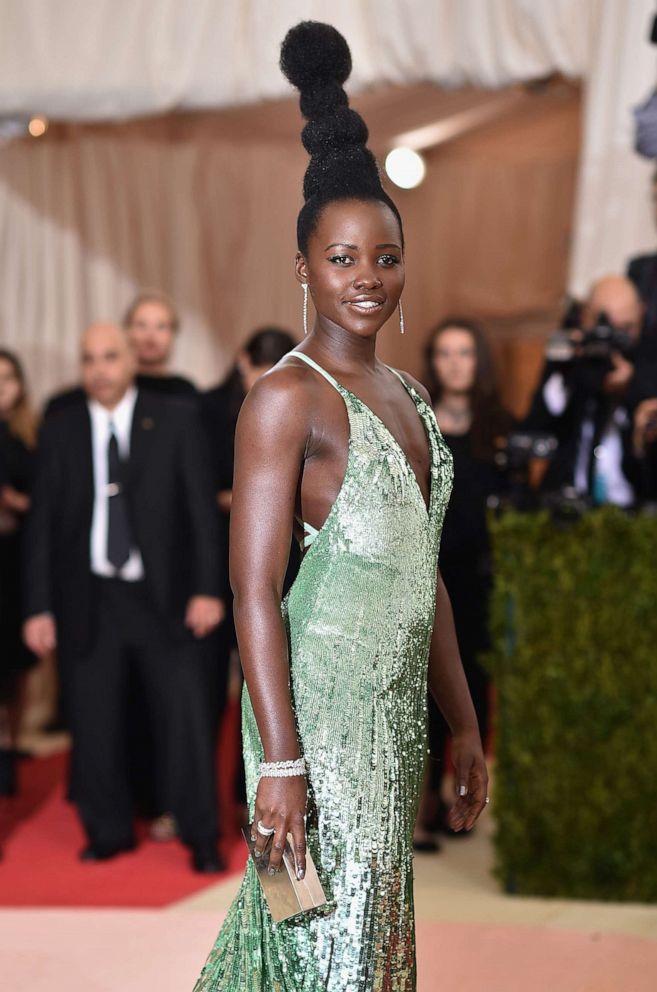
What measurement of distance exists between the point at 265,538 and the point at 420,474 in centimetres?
31

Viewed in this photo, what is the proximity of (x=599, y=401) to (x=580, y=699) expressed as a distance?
1002mm

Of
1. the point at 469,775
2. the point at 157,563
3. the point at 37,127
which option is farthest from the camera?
the point at 37,127

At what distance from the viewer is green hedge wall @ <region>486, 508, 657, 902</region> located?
4.40 meters

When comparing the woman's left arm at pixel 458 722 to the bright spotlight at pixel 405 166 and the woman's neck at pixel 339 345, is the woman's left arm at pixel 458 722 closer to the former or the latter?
the woman's neck at pixel 339 345

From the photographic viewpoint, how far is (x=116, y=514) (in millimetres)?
5141

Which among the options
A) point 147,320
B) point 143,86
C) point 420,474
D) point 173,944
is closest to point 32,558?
point 147,320

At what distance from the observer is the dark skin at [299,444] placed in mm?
1979

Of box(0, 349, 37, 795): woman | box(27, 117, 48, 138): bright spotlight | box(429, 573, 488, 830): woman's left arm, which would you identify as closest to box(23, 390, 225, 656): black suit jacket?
box(0, 349, 37, 795): woman

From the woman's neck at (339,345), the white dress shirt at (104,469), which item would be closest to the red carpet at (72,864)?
the white dress shirt at (104,469)

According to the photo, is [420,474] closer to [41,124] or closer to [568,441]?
[568,441]

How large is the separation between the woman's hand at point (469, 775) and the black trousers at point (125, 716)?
290 centimetres

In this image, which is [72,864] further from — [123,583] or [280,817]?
[280,817]

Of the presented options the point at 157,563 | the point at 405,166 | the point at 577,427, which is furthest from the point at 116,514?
the point at 405,166

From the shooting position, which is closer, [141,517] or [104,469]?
[141,517]
